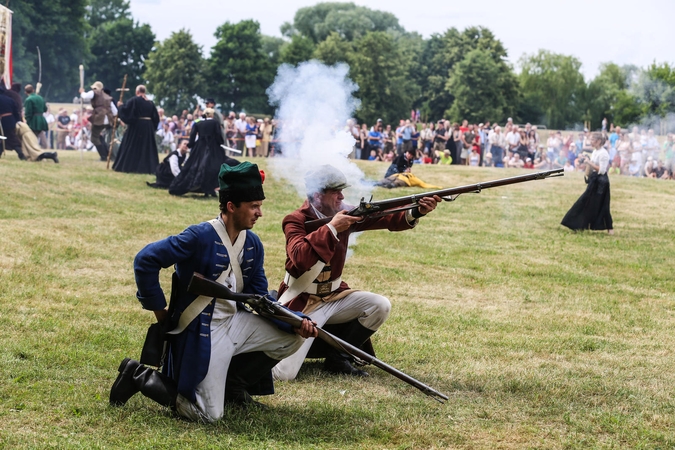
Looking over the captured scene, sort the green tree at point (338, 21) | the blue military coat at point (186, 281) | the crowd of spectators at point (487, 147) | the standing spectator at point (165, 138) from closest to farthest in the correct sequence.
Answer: the blue military coat at point (186, 281), the crowd of spectators at point (487, 147), the standing spectator at point (165, 138), the green tree at point (338, 21)

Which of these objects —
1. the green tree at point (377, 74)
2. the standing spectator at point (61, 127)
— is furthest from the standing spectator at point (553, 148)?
the standing spectator at point (61, 127)

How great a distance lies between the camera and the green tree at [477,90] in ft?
196

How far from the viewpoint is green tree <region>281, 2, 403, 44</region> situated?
91.0 meters

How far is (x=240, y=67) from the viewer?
6072cm

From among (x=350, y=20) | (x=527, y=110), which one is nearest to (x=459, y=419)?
(x=527, y=110)

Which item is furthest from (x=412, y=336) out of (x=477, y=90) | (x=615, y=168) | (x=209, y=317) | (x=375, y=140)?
(x=477, y=90)

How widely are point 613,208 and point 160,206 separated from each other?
1086cm

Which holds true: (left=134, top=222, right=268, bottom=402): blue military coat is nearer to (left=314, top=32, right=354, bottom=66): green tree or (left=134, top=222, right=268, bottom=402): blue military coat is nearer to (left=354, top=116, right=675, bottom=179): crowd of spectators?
(left=354, top=116, right=675, bottom=179): crowd of spectators

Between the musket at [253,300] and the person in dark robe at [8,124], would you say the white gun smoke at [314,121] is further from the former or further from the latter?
the person in dark robe at [8,124]

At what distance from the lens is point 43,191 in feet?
54.3

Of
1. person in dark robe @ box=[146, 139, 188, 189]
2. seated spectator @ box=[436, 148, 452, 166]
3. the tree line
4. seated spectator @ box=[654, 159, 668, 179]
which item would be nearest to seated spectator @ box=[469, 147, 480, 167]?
seated spectator @ box=[436, 148, 452, 166]

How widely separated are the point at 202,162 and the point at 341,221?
12731mm

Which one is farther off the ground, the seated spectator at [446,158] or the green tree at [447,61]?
the green tree at [447,61]

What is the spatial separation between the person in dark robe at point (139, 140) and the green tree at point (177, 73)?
37019 millimetres
